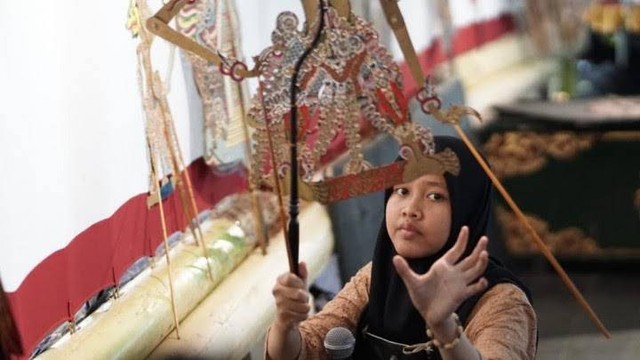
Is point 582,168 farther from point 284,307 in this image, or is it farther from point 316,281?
point 284,307

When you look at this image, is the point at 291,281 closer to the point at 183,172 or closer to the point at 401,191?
the point at 401,191

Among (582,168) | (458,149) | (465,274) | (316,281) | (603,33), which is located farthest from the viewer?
(603,33)

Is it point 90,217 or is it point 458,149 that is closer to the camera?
point 458,149

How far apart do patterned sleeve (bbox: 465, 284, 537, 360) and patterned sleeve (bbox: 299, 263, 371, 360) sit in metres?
0.17

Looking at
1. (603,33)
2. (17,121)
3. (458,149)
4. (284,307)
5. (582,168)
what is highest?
(17,121)

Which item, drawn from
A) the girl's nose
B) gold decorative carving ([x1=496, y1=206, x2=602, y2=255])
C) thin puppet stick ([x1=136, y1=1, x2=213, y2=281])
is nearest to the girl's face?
the girl's nose

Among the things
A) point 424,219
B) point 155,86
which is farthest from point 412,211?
point 155,86

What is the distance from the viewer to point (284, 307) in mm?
1417

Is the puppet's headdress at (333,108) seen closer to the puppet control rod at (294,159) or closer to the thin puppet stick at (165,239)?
the puppet control rod at (294,159)

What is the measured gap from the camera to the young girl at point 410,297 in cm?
142

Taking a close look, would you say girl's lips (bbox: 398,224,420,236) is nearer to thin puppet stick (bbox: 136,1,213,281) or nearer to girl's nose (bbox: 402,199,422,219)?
girl's nose (bbox: 402,199,422,219)

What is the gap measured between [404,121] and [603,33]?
9.88 ft

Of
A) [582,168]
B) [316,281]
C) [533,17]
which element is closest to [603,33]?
[533,17]

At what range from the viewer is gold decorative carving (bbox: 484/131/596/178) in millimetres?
3828
